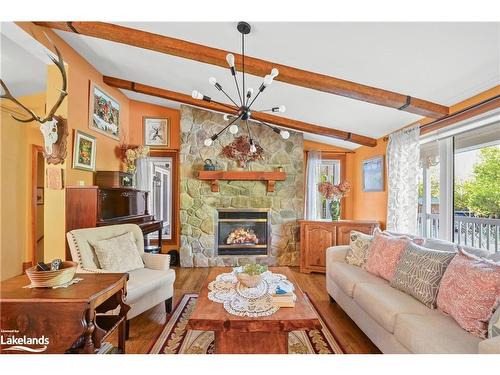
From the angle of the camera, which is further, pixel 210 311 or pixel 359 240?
pixel 359 240

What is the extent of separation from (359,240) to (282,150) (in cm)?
218

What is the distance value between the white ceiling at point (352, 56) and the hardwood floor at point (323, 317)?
7.55ft

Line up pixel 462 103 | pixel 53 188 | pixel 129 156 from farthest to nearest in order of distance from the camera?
pixel 129 156 → pixel 53 188 → pixel 462 103

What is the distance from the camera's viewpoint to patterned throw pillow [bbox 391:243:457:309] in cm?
171

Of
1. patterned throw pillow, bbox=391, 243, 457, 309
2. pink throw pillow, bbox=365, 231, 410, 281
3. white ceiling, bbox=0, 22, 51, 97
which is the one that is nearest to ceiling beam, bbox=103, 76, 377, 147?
white ceiling, bbox=0, 22, 51, 97

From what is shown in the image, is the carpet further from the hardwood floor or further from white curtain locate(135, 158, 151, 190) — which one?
white curtain locate(135, 158, 151, 190)

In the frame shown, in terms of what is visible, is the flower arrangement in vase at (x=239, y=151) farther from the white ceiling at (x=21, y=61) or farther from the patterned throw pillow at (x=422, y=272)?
the patterned throw pillow at (x=422, y=272)

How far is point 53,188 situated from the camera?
2719mm

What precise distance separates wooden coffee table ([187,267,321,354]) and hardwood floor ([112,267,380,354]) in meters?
0.75

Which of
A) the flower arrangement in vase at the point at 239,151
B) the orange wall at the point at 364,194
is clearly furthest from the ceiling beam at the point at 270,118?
the flower arrangement in vase at the point at 239,151

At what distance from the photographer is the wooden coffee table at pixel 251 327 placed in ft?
4.78
